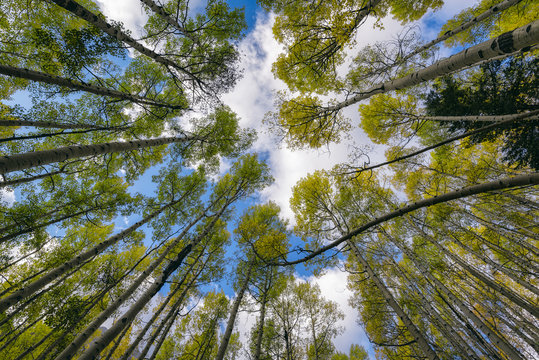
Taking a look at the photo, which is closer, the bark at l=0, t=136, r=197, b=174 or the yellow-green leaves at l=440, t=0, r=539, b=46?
the bark at l=0, t=136, r=197, b=174

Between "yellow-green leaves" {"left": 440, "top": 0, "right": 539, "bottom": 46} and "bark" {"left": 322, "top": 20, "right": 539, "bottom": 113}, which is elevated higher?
"yellow-green leaves" {"left": 440, "top": 0, "right": 539, "bottom": 46}

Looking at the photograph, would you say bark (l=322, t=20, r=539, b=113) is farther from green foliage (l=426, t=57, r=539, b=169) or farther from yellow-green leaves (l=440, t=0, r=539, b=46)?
yellow-green leaves (l=440, t=0, r=539, b=46)

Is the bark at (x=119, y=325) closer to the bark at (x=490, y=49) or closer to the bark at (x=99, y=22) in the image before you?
the bark at (x=99, y=22)

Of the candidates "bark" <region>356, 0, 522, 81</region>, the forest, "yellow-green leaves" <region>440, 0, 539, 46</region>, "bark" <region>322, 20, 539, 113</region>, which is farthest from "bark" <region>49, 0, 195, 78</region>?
"yellow-green leaves" <region>440, 0, 539, 46</region>

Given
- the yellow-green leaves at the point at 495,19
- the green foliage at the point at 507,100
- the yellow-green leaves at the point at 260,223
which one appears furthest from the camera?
the yellow-green leaves at the point at 260,223

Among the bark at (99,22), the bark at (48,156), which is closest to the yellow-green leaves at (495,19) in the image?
the bark at (99,22)

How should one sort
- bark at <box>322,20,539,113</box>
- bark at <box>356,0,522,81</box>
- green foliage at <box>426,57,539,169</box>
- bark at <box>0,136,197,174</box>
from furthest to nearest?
1. green foliage at <box>426,57,539,169</box>
2. bark at <box>356,0,522,81</box>
3. bark at <box>0,136,197,174</box>
4. bark at <box>322,20,539,113</box>

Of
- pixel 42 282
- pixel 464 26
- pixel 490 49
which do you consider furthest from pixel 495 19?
pixel 42 282

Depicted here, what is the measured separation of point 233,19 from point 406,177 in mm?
10970

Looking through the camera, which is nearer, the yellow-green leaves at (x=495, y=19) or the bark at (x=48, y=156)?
the bark at (x=48, y=156)

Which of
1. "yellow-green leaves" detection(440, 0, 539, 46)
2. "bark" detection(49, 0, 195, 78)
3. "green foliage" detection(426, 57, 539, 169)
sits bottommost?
"bark" detection(49, 0, 195, 78)

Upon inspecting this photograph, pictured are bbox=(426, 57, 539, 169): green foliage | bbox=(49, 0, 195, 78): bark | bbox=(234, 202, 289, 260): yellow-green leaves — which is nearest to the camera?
bbox=(49, 0, 195, 78): bark

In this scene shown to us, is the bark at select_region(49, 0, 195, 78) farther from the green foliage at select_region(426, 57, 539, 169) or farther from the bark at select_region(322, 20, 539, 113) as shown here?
the green foliage at select_region(426, 57, 539, 169)

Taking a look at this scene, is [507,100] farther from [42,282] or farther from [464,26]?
[42,282]
